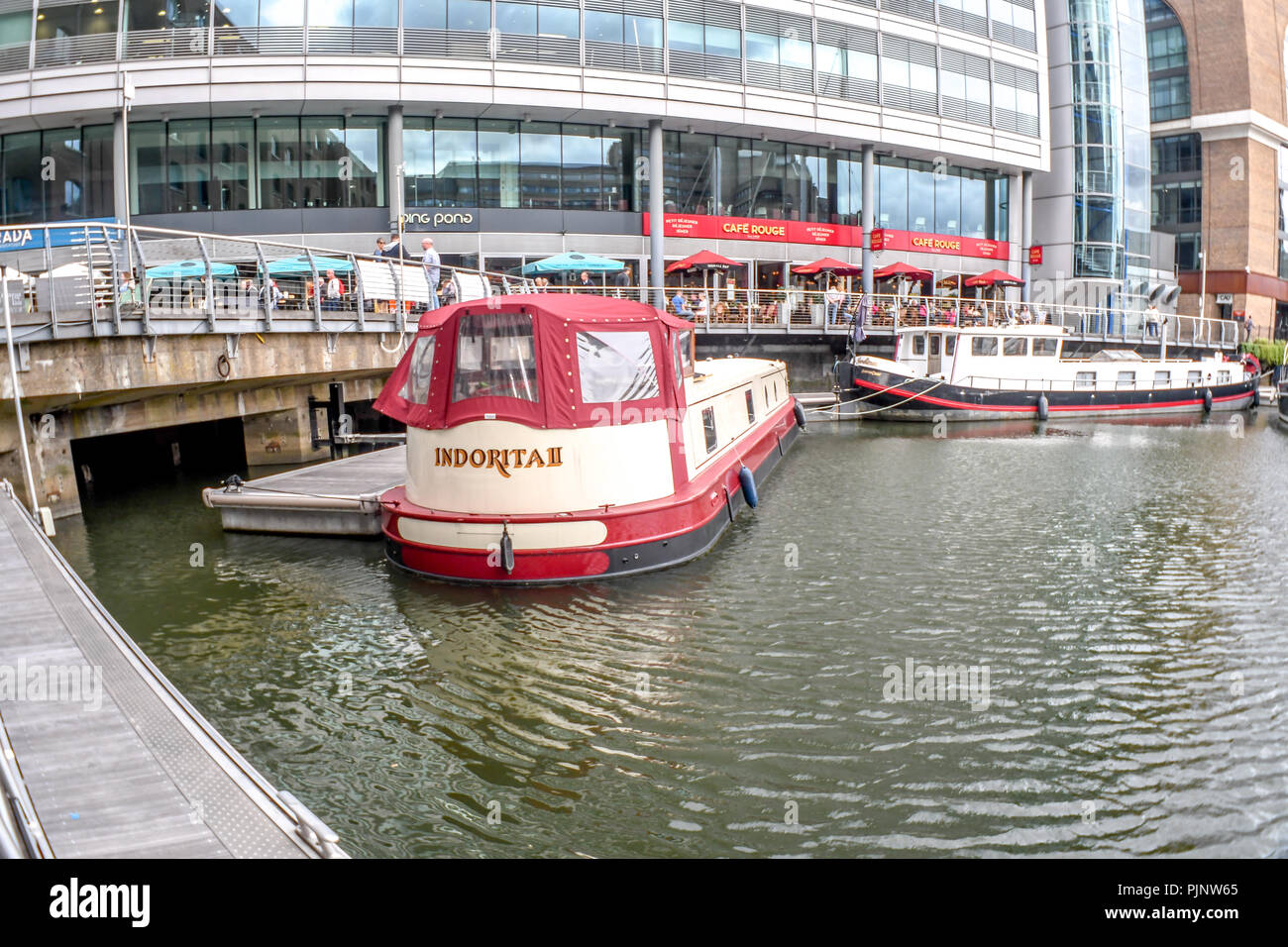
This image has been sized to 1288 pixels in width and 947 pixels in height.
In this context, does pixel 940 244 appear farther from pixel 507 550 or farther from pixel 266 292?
pixel 507 550

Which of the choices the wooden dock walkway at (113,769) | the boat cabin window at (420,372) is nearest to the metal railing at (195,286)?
the boat cabin window at (420,372)

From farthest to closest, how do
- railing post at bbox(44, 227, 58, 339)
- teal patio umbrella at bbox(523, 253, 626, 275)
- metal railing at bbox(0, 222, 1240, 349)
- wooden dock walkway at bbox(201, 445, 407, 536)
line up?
teal patio umbrella at bbox(523, 253, 626, 275)
wooden dock walkway at bbox(201, 445, 407, 536)
metal railing at bbox(0, 222, 1240, 349)
railing post at bbox(44, 227, 58, 339)

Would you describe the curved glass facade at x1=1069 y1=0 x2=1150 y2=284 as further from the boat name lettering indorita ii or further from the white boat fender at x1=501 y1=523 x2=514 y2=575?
the white boat fender at x1=501 y1=523 x2=514 y2=575

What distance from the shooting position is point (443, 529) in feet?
38.1

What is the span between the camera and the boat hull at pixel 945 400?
3089 centimetres

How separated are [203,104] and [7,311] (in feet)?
75.6

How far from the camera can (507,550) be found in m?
11.3

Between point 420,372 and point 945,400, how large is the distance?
74.1ft

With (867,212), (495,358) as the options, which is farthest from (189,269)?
(867,212)

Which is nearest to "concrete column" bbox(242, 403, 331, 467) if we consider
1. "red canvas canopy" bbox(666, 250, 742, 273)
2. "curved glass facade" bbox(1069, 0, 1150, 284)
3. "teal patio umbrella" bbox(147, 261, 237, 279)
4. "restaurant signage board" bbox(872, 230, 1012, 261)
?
"teal patio umbrella" bbox(147, 261, 237, 279)

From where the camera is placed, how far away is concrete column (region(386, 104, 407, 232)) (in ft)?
106

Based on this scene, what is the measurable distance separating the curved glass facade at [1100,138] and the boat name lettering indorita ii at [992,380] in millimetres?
19401

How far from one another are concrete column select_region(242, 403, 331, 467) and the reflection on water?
466cm

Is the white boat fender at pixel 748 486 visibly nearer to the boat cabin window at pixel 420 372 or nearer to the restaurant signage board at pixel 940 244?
the boat cabin window at pixel 420 372
